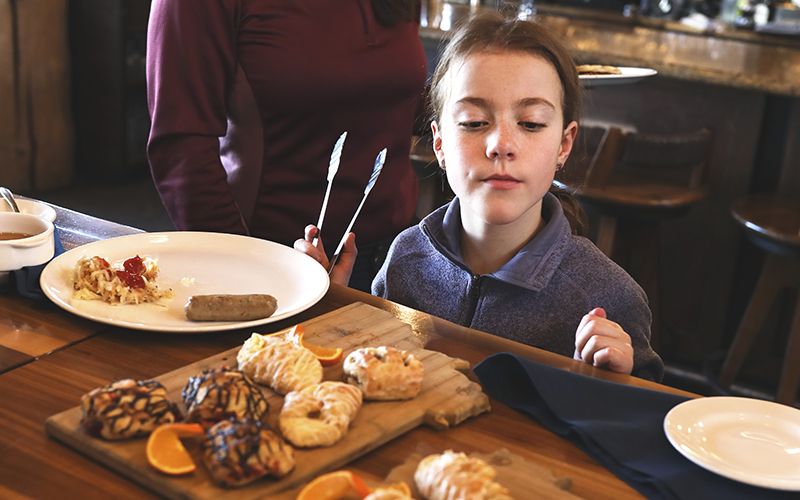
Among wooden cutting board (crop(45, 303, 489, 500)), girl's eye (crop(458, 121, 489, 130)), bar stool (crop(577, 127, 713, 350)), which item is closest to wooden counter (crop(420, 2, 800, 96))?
bar stool (crop(577, 127, 713, 350))

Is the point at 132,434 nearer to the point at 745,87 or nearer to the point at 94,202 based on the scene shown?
the point at 745,87

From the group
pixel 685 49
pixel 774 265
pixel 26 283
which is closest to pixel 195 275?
pixel 26 283

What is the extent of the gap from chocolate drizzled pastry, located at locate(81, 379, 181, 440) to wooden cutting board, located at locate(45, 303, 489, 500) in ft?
0.04

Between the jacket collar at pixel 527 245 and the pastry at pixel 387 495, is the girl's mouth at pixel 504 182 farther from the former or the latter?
the pastry at pixel 387 495

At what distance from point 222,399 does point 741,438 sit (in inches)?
21.9

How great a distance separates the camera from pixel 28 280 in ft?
3.58

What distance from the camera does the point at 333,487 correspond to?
2.27 feet

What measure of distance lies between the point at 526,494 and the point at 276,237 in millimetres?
1092

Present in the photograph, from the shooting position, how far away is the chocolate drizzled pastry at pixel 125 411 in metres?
0.74

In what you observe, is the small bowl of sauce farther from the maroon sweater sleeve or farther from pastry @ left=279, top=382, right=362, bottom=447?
pastry @ left=279, top=382, right=362, bottom=447

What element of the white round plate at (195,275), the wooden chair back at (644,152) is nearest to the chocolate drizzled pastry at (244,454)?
the white round plate at (195,275)

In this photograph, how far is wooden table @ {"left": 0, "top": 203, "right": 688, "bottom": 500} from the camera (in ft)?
2.36

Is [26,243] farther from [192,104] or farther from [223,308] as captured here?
[192,104]

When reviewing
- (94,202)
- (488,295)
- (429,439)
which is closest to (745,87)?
(488,295)
